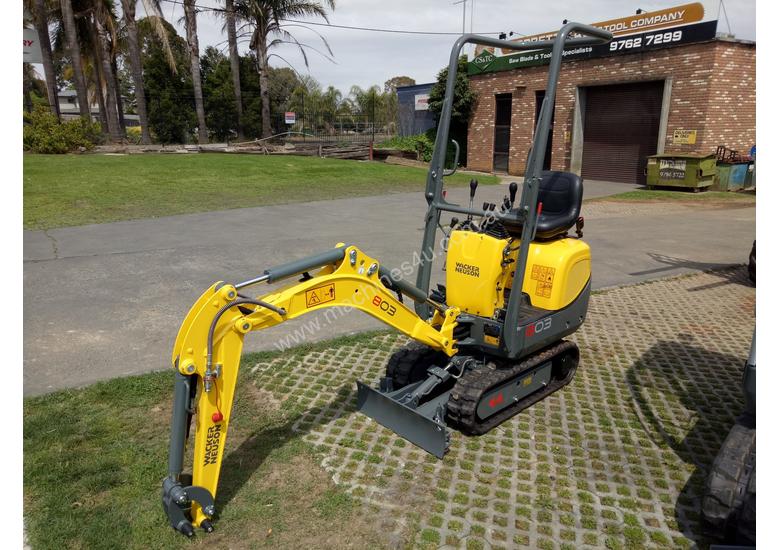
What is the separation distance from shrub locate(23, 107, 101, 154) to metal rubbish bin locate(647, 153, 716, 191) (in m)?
23.6

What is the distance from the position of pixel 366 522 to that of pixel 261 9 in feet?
104

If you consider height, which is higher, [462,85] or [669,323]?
[462,85]

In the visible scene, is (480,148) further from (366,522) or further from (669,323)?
(366,522)

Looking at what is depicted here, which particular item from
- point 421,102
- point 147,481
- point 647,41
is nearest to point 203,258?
point 147,481

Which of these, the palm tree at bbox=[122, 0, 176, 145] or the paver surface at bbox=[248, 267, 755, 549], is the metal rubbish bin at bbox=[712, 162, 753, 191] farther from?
the palm tree at bbox=[122, 0, 176, 145]

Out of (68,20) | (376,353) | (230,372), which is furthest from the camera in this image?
(68,20)

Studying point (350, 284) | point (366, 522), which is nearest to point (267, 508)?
point (366, 522)

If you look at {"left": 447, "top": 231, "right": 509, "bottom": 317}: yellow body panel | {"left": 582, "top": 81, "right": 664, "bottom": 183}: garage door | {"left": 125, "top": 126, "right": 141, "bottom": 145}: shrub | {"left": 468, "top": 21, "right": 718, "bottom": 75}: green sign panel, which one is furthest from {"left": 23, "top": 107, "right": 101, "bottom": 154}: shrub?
{"left": 447, "top": 231, "right": 509, "bottom": 317}: yellow body panel

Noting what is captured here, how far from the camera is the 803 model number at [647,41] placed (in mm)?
18547

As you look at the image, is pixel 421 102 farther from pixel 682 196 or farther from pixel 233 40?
pixel 682 196

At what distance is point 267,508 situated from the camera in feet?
11.7

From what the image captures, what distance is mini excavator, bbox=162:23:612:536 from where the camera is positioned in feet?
10.8

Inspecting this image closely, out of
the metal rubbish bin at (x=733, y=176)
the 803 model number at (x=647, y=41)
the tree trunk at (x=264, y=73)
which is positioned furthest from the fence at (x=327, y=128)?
the metal rubbish bin at (x=733, y=176)

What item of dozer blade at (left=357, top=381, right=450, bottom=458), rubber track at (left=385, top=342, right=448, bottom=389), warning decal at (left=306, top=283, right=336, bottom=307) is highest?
warning decal at (left=306, top=283, right=336, bottom=307)
